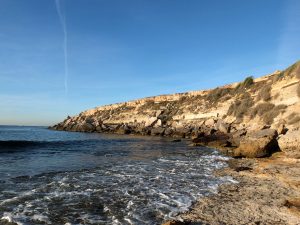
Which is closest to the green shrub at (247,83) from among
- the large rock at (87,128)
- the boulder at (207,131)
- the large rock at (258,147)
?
the boulder at (207,131)

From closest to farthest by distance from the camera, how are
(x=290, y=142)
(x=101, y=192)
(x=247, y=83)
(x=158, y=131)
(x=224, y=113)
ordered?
(x=101, y=192) → (x=290, y=142) → (x=224, y=113) → (x=158, y=131) → (x=247, y=83)

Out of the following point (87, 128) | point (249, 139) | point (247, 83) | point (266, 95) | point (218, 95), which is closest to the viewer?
point (249, 139)

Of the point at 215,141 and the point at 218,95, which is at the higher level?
the point at 218,95

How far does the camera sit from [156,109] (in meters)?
68.8

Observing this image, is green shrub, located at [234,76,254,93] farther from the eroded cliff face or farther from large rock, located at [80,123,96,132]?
large rock, located at [80,123,96,132]

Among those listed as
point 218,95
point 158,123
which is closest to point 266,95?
point 218,95

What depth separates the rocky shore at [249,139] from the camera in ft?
26.8

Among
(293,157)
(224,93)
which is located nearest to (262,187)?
(293,157)

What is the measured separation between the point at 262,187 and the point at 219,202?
2480 millimetres

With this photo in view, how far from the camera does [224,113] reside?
45.7 metres

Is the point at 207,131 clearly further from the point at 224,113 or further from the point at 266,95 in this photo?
the point at 224,113

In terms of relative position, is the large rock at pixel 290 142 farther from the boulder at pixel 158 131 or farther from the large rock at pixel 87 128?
the large rock at pixel 87 128

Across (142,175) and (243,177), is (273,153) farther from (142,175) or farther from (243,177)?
(142,175)

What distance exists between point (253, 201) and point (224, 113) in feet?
123
